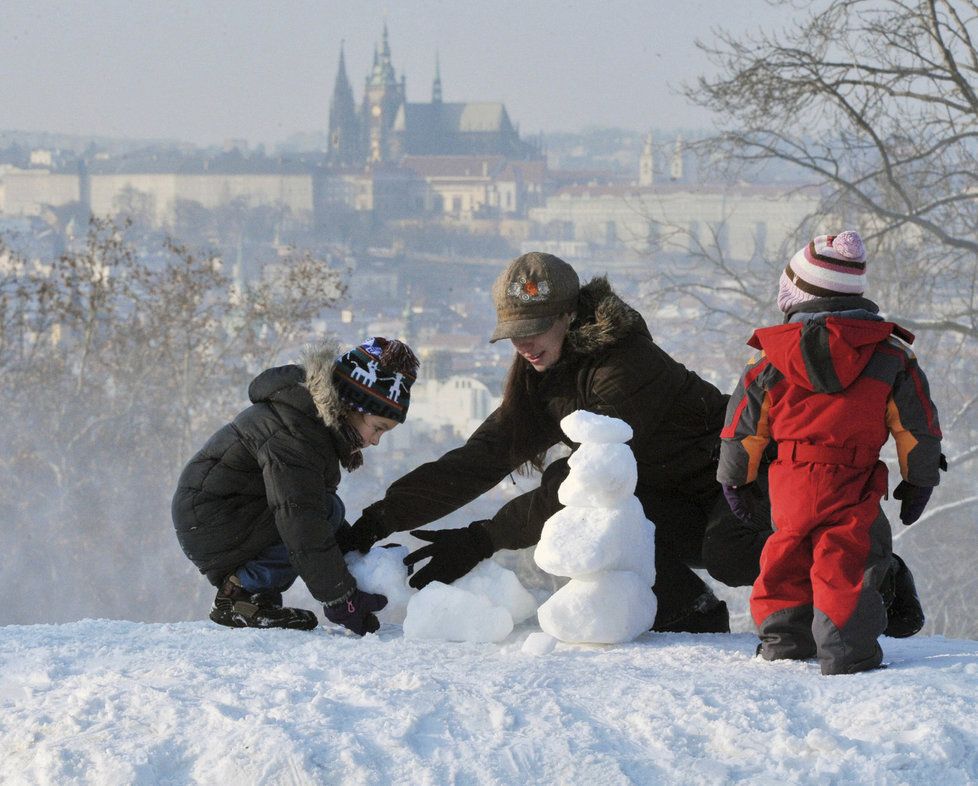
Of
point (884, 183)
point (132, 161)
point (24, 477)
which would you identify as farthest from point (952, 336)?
point (132, 161)

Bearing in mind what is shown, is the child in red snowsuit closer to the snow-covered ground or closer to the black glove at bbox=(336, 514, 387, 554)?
the snow-covered ground

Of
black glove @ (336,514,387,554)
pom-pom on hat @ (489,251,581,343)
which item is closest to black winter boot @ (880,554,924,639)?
pom-pom on hat @ (489,251,581,343)

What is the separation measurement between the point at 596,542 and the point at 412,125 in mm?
130785

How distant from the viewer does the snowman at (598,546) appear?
11.4 feet

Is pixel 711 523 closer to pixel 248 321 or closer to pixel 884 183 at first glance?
pixel 884 183

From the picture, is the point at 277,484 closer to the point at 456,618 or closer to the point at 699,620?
the point at 456,618

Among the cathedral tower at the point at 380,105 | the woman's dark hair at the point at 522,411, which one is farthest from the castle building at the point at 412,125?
the woman's dark hair at the point at 522,411

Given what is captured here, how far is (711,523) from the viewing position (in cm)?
383

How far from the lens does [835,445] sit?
3176 mm

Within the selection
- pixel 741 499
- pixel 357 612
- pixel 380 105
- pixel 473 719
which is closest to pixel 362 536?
pixel 357 612

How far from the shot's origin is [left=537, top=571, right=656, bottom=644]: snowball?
347cm

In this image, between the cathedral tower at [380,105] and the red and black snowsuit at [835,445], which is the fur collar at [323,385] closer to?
the red and black snowsuit at [835,445]

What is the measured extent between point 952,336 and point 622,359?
73.2 ft

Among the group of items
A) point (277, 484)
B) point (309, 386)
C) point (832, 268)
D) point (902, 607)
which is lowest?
point (902, 607)
